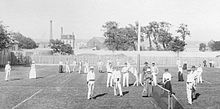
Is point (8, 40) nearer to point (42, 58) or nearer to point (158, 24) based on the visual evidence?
point (42, 58)

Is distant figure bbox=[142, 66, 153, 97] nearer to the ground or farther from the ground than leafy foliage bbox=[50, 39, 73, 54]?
nearer to the ground

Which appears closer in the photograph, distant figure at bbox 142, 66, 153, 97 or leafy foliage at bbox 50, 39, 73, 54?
distant figure at bbox 142, 66, 153, 97

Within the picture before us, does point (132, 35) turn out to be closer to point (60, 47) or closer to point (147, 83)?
point (60, 47)

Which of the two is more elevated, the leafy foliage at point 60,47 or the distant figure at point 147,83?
the leafy foliage at point 60,47

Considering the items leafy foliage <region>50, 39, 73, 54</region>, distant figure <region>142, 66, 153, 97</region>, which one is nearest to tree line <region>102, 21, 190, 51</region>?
leafy foliage <region>50, 39, 73, 54</region>

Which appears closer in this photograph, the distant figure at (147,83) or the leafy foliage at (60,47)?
the distant figure at (147,83)

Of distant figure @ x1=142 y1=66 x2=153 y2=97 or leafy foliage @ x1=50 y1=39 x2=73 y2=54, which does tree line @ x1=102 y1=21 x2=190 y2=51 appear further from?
distant figure @ x1=142 y1=66 x2=153 y2=97

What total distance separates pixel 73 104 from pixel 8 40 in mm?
48222

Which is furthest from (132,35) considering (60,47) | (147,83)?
(147,83)

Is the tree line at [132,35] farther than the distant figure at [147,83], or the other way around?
the tree line at [132,35]

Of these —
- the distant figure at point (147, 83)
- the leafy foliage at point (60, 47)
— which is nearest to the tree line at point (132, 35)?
the leafy foliage at point (60, 47)

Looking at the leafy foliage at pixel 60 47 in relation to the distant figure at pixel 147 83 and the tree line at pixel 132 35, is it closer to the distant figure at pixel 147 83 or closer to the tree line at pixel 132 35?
the tree line at pixel 132 35

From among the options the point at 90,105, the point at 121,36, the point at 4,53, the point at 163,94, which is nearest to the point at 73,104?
the point at 90,105

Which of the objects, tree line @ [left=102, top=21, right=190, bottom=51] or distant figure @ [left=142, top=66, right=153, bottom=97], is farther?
tree line @ [left=102, top=21, right=190, bottom=51]
